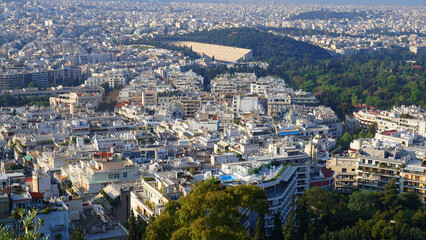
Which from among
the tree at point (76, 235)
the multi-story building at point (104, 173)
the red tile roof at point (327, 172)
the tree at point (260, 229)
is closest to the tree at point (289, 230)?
the tree at point (260, 229)

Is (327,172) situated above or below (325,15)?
above

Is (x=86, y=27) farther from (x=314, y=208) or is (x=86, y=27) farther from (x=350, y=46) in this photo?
(x=314, y=208)

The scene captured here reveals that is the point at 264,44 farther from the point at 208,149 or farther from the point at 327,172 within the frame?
the point at 327,172

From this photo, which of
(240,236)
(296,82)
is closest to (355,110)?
(296,82)

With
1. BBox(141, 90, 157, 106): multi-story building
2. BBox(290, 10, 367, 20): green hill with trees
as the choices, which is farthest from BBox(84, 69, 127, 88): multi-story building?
BBox(290, 10, 367, 20): green hill with trees

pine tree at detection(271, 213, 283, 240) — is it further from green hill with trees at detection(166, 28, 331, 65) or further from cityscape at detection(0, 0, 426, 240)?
green hill with trees at detection(166, 28, 331, 65)

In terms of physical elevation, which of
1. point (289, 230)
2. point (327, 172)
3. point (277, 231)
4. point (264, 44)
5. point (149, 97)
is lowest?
point (264, 44)

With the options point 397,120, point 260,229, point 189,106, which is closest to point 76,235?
point 260,229

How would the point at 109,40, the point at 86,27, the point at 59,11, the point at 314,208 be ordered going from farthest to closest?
the point at 59,11 < the point at 86,27 < the point at 109,40 < the point at 314,208
